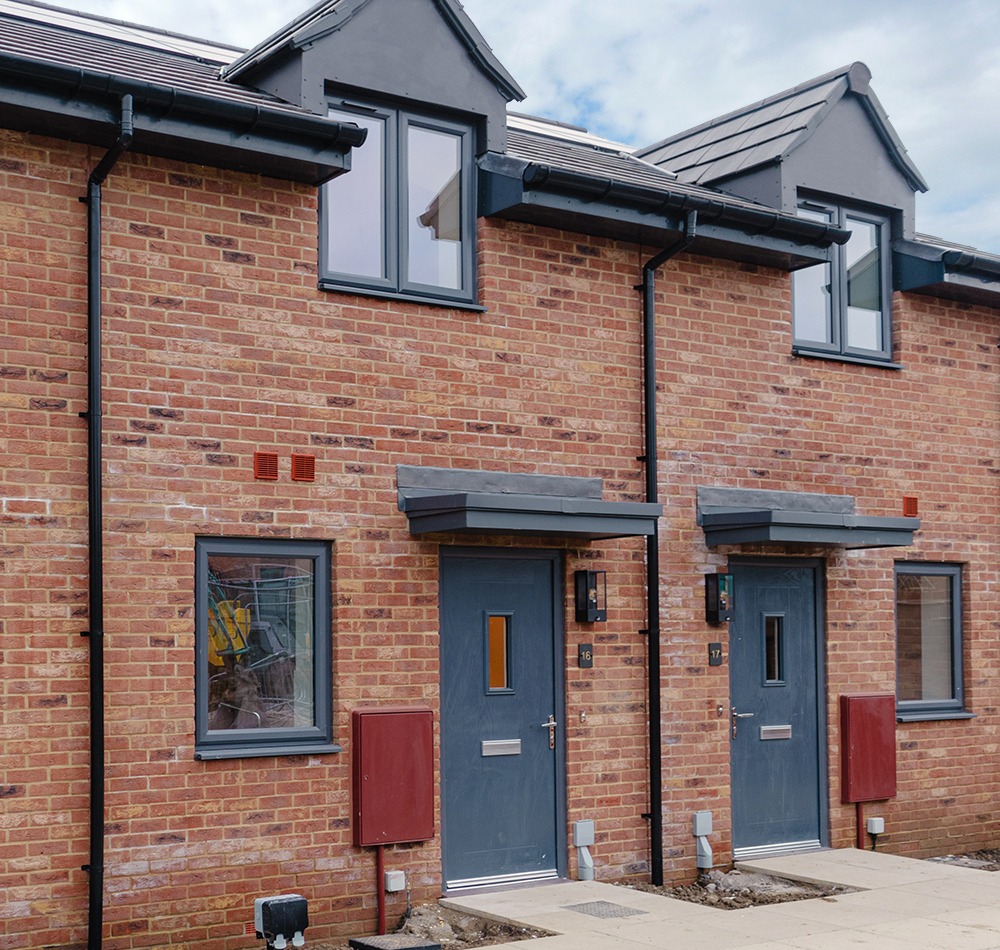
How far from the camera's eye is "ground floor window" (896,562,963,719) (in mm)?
12102

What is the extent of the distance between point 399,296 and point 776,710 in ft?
15.3

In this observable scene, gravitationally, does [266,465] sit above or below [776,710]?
above

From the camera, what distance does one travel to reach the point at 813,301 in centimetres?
1180

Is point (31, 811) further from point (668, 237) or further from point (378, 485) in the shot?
point (668, 237)

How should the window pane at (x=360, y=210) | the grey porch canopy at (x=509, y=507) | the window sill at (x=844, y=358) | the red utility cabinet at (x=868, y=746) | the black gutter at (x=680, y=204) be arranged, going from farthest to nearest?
the window sill at (x=844, y=358), the red utility cabinet at (x=868, y=746), the black gutter at (x=680, y=204), the window pane at (x=360, y=210), the grey porch canopy at (x=509, y=507)

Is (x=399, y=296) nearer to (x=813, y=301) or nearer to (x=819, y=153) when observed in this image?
(x=813, y=301)

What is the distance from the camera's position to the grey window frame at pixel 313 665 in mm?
8328

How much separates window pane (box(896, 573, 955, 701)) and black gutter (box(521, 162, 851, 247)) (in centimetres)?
325

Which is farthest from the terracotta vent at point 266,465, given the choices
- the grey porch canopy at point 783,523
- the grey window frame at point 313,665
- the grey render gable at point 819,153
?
the grey render gable at point 819,153

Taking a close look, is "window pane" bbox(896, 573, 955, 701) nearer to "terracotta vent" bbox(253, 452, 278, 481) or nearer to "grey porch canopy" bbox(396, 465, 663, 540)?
"grey porch canopy" bbox(396, 465, 663, 540)

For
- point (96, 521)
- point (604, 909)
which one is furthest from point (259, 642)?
point (604, 909)

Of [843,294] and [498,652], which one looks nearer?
[498,652]

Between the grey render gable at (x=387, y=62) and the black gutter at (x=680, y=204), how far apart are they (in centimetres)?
67

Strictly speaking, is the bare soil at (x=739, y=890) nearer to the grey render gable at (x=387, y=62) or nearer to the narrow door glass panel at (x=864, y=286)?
the narrow door glass panel at (x=864, y=286)
